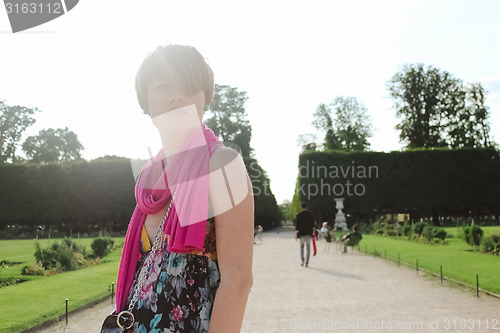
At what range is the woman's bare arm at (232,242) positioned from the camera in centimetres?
140

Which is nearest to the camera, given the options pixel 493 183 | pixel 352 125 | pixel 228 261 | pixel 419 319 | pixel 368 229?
pixel 228 261

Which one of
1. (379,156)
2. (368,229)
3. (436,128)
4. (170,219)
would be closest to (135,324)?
(170,219)

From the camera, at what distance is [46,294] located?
9.64 m

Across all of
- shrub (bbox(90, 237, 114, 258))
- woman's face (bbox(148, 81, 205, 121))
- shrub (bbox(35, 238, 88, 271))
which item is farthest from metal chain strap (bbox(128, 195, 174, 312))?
shrub (bbox(90, 237, 114, 258))

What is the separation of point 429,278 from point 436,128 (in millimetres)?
41558

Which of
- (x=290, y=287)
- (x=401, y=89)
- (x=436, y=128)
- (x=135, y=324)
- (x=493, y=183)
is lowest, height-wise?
(x=290, y=287)

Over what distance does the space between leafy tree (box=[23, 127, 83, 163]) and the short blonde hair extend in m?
60.2

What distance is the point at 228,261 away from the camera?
1422mm

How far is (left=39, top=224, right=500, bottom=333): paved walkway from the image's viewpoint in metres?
7.02

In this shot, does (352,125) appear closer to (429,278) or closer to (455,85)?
(455,85)

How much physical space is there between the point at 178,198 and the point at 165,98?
311 millimetres

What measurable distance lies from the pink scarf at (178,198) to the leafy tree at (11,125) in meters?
36.1

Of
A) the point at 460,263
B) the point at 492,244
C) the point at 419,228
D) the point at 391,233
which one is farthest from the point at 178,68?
the point at 391,233

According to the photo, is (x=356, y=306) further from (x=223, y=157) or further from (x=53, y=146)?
(x=53, y=146)
